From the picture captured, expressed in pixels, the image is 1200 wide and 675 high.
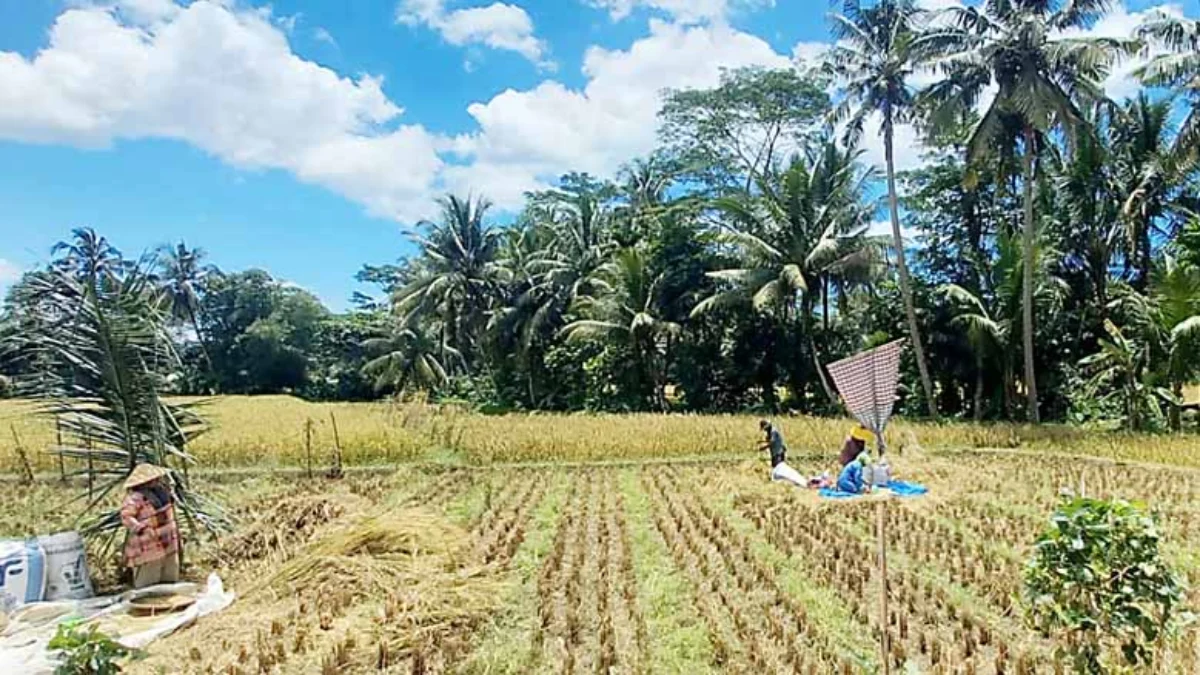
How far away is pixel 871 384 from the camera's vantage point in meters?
4.12

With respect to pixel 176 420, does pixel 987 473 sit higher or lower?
lower

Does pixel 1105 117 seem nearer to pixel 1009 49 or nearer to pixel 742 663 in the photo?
pixel 1009 49

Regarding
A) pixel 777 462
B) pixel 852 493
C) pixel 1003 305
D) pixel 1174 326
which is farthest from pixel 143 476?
pixel 1003 305

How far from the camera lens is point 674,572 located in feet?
18.7

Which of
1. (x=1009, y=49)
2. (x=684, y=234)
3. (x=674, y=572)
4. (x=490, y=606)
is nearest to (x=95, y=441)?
(x=490, y=606)

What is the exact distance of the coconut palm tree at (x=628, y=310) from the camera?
71.9 ft

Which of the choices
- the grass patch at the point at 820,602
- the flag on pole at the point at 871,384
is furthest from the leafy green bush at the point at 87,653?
the flag on pole at the point at 871,384

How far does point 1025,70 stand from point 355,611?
16.1 metres

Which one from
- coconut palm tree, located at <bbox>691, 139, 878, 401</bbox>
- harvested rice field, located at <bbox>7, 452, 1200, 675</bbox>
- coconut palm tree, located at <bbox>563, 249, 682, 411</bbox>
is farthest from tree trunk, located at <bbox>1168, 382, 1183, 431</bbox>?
coconut palm tree, located at <bbox>563, 249, 682, 411</bbox>

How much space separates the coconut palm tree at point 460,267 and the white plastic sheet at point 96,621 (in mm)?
21379

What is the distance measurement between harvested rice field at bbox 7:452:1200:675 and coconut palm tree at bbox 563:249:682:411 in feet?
41.9

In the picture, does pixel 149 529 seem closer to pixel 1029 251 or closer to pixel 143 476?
pixel 143 476

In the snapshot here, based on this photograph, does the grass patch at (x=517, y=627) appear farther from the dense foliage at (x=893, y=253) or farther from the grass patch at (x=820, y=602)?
the dense foliage at (x=893, y=253)

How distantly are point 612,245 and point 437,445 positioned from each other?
43.6ft
